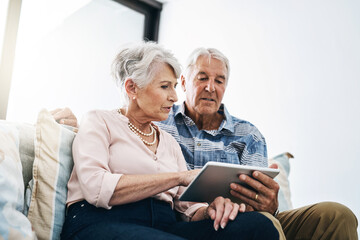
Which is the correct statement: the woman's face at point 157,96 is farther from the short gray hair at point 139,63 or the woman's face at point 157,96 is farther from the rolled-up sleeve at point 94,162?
the rolled-up sleeve at point 94,162

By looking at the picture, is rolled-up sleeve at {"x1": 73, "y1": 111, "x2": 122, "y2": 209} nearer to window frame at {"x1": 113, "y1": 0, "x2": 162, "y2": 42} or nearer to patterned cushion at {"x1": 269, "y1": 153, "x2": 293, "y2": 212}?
Result: patterned cushion at {"x1": 269, "y1": 153, "x2": 293, "y2": 212}

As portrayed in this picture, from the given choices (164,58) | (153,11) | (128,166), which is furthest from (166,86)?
(153,11)

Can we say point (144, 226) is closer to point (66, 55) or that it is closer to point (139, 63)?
point (139, 63)

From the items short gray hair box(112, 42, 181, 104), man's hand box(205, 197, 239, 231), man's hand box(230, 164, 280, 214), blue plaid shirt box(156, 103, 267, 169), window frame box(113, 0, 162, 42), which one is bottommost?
man's hand box(205, 197, 239, 231)

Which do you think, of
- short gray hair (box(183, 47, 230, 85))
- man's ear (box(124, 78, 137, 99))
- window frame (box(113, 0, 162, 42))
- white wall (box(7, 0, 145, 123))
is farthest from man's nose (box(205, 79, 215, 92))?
window frame (box(113, 0, 162, 42))

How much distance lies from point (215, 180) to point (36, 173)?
537mm

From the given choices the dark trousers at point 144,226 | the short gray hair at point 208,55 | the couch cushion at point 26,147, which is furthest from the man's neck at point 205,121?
the couch cushion at point 26,147

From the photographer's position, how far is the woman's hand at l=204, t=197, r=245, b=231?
1.01m

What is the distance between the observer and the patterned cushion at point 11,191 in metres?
0.88

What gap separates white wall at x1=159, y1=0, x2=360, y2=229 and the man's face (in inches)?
27.9

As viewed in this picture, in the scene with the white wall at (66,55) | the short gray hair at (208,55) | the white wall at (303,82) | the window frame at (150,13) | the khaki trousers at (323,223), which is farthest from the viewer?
the window frame at (150,13)

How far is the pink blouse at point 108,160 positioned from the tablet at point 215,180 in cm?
12

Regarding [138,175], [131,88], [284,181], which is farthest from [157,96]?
[284,181]

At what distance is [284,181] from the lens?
6.64 feet
